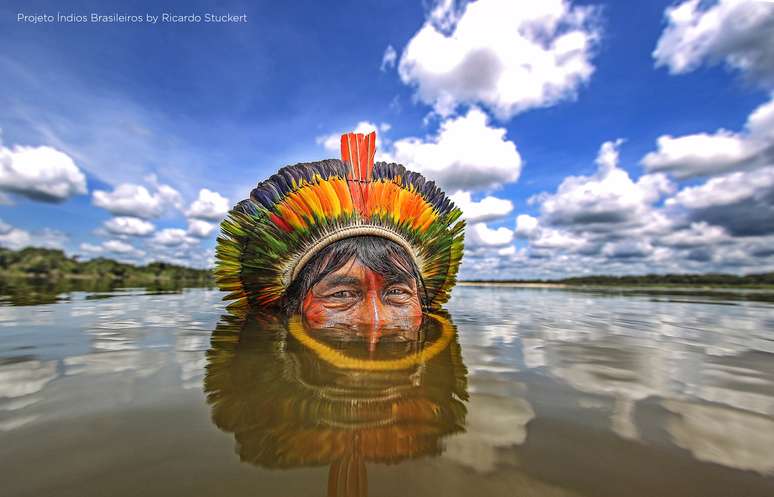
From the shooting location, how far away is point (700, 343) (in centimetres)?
348

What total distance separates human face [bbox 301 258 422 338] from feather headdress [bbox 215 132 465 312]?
1.73 feet

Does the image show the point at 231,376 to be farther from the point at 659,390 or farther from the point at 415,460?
the point at 659,390

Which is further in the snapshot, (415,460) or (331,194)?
(331,194)

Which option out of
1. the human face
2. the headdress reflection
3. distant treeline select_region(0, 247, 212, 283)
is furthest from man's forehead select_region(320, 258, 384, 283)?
distant treeline select_region(0, 247, 212, 283)

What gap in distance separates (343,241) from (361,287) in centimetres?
64

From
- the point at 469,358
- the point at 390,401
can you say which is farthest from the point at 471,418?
the point at 469,358

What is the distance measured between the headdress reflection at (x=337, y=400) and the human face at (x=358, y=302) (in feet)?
1.84

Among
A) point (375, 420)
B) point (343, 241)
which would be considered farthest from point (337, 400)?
point (343, 241)

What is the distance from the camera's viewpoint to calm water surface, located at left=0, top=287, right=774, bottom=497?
1019mm

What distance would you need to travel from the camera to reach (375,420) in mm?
1405

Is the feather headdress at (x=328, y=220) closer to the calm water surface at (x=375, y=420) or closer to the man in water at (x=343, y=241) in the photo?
the man in water at (x=343, y=241)

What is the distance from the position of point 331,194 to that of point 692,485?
11.6 feet

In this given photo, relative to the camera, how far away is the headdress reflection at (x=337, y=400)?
3.81ft

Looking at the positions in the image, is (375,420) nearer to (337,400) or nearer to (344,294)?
(337,400)
